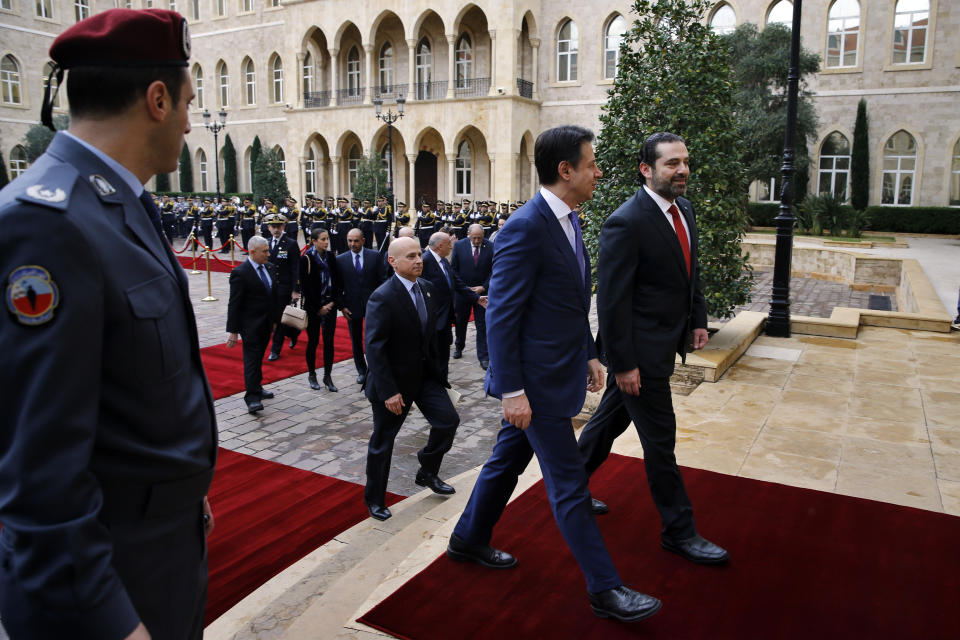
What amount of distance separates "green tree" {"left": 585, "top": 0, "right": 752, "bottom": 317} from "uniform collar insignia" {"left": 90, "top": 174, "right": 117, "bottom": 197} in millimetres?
6800

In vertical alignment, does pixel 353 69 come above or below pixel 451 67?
above

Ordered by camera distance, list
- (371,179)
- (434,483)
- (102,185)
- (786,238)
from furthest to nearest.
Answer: (371,179) < (786,238) < (434,483) < (102,185)

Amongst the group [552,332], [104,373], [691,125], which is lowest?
[552,332]

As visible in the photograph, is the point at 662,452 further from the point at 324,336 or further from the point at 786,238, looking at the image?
the point at 786,238

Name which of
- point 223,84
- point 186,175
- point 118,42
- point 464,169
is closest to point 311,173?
point 464,169

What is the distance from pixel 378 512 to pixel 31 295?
12.6 feet

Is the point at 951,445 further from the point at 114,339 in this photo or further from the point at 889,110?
the point at 889,110

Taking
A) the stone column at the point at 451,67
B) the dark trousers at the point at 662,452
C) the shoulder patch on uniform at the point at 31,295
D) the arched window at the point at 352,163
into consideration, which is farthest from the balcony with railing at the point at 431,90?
the shoulder patch on uniform at the point at 31,295

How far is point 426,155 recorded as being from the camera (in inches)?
1441

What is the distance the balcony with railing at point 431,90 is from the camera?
33781 millimetres

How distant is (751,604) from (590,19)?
32.1 metres

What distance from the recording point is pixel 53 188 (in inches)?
51.2

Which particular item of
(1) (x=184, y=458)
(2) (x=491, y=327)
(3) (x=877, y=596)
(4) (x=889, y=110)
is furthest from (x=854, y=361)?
(4) (x=889, y=110)

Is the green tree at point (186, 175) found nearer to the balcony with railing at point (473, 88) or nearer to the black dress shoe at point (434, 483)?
the balcony with railing at point (473, 88)
